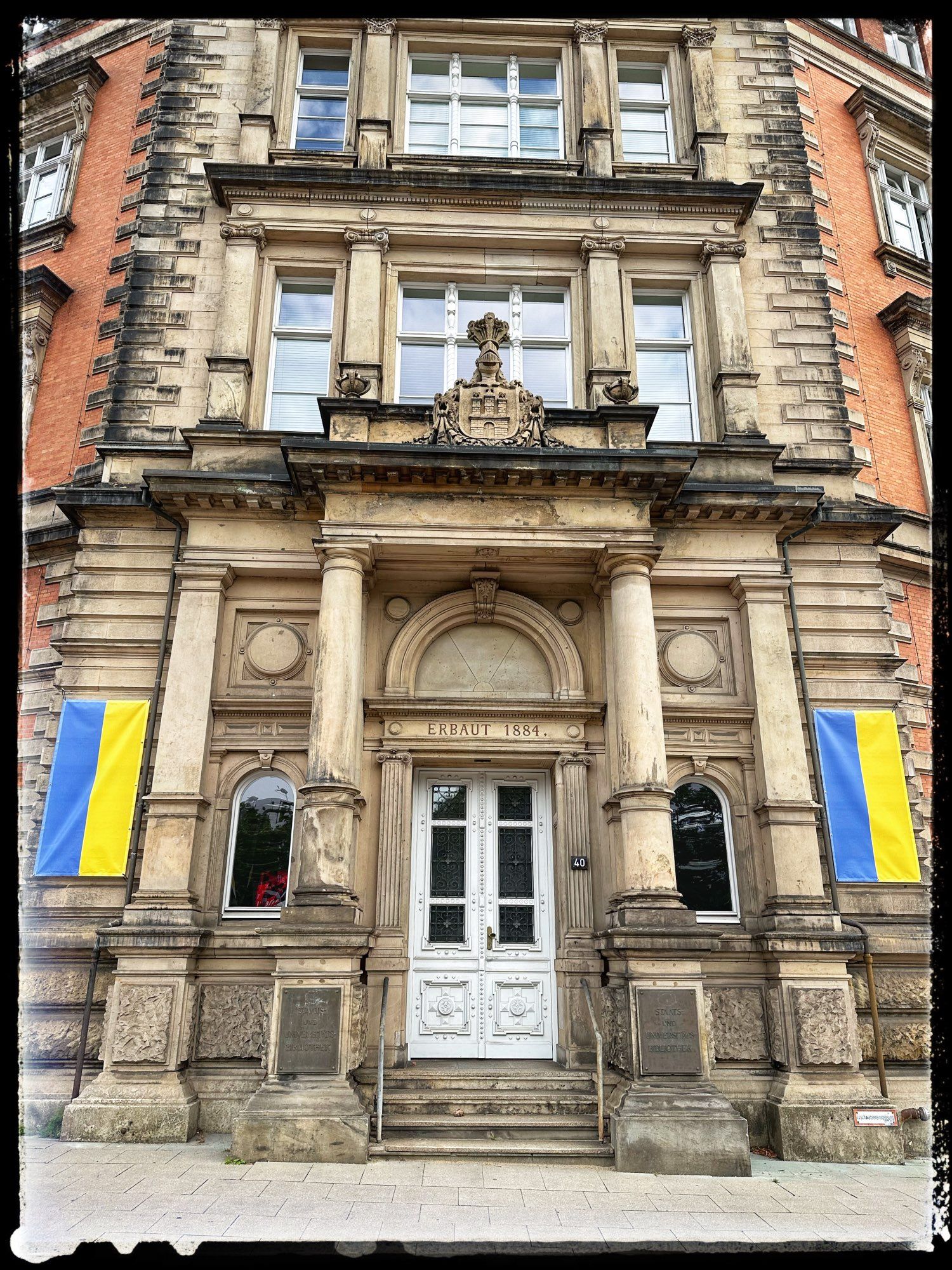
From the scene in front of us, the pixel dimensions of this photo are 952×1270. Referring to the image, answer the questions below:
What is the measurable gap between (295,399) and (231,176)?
362 centimetres

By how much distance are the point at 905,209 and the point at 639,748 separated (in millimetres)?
14271

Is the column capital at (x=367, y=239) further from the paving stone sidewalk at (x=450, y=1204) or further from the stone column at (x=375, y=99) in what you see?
the paving stone sidewalk at (x=450, y=1204)

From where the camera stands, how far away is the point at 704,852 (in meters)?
11.2

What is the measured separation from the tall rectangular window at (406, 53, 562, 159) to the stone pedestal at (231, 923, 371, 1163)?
12.2 metres

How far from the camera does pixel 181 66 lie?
14.8m

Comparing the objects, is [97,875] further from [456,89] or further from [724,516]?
[456,89]

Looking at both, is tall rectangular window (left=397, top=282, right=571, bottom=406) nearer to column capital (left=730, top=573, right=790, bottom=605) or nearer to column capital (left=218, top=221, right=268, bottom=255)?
column capital (left=218, top=221, right=268, bottom=255)

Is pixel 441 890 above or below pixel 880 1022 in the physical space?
above

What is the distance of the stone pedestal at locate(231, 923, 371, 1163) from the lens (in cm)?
820

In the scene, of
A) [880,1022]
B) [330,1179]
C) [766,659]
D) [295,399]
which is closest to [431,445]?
[295,399]

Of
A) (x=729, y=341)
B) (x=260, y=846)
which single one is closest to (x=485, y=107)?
(x=729, y=341)

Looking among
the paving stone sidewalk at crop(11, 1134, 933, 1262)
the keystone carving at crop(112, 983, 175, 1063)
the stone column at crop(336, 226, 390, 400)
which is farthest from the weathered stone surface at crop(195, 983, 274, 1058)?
the stone column at crop(336, 226, 390, 400)

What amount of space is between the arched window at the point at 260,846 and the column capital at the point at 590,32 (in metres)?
12.9

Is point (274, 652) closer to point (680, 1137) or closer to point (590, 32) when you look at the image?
point (680, 1137)
